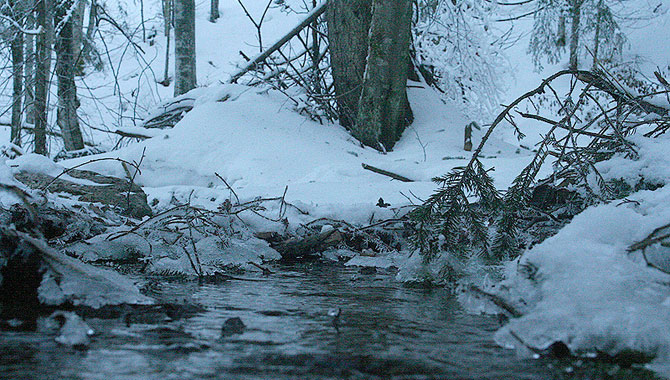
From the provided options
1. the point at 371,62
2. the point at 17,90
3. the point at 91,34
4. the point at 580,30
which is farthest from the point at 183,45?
the point at 580,30

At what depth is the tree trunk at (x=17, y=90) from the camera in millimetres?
7613

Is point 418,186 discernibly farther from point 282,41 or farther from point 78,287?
point 282,41

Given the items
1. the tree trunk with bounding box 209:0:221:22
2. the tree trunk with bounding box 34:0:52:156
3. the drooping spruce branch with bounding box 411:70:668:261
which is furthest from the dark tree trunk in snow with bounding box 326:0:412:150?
the tree trunk with bounding box 209:0:221:22

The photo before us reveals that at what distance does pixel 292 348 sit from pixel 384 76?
5843mm

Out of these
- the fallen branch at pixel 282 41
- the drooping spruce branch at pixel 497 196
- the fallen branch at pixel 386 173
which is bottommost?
the drooping spruce branch at pixel 497 196

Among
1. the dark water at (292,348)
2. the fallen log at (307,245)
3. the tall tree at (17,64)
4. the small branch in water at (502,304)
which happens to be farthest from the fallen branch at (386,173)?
the tall tree at (17,64)

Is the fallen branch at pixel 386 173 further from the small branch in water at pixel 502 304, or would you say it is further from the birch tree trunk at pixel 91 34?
the birch tree trunk at pixel 91 34

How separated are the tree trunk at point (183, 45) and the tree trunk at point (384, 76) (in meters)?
3.04

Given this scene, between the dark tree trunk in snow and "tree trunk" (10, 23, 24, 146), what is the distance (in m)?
3.97

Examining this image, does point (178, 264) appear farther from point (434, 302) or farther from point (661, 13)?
point (661, 13)

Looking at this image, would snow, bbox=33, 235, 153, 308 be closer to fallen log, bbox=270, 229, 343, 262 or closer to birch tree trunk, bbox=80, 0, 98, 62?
fallen log, bbox=270, 229, 343, 262

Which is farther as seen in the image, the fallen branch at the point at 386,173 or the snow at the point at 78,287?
the fallen branch at the point at 386,173

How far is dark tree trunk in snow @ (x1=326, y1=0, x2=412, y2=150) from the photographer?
6.67m

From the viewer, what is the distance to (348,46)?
699 cm
